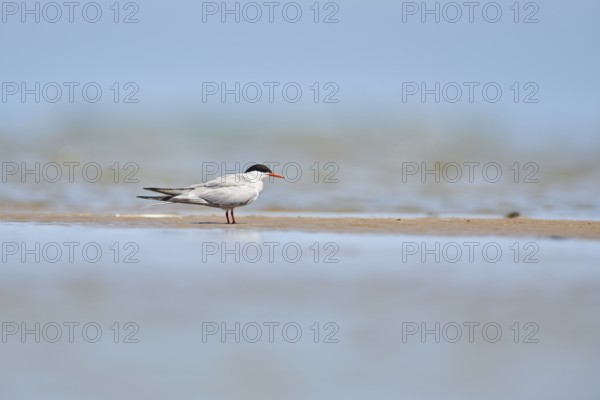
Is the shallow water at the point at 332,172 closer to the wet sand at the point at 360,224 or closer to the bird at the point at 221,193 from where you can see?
the wet sand at the point at 360,224

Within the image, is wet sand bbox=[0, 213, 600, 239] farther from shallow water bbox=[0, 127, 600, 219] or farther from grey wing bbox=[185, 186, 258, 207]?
shallow water bbox=[0, 127, 600, 219]

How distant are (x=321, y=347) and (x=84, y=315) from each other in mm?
1096

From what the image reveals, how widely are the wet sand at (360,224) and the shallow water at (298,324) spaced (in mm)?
1877

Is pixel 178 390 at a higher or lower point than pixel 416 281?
lower

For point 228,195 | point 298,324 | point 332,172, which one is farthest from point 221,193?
point 332,172

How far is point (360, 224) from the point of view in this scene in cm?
911

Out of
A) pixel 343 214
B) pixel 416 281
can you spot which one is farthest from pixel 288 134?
pixel 416 281

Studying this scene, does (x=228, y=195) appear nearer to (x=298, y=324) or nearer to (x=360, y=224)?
(x=360, y=224)

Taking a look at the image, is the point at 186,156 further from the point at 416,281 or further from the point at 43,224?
the point at 416,281

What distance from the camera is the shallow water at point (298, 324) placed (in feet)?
10.3

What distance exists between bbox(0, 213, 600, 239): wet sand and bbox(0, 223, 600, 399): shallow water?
1.88m

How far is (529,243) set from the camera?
7406mm

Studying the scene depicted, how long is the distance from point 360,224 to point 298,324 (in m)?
5.19

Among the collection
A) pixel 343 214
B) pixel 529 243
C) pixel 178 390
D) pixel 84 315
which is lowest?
pixel 178 390
